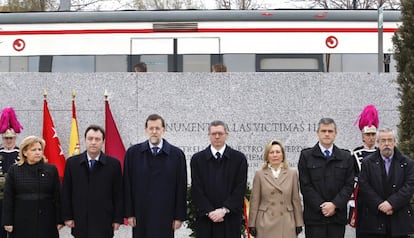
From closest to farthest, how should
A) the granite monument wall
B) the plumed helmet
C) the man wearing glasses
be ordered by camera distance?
the man wearing glasses → the plumed helmet → the granite monument wall

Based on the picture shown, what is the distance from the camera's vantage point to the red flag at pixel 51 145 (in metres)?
8.58

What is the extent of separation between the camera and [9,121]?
27.3 feet

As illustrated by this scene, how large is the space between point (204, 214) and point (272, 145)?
0.96 meters

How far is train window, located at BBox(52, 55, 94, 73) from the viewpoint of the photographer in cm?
1181

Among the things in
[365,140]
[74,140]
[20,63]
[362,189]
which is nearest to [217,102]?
[74,140]

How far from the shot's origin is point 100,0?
97.9ft

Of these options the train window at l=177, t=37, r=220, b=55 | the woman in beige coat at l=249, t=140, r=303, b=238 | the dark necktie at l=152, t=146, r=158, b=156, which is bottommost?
the woman in beige coat at l=249, t=140, r=303, b=238

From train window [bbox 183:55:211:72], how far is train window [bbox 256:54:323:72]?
89 centimetres

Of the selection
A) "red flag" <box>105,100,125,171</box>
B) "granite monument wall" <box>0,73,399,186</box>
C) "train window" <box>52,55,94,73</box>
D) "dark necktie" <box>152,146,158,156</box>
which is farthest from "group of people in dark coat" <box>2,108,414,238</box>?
"train window" <box>52,55,94,73</box>

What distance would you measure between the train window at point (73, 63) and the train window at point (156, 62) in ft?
3.18

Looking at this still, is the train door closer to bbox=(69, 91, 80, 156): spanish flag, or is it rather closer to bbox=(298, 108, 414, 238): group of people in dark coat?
bbox=(69, 91, 80, 156): spanish flag

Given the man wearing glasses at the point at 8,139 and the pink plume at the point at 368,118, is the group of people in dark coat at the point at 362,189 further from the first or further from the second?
the man wearing glasses at the point at 8,139

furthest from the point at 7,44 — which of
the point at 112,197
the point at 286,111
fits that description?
the point at 112,197

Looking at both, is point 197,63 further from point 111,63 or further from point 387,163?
point 387,163
